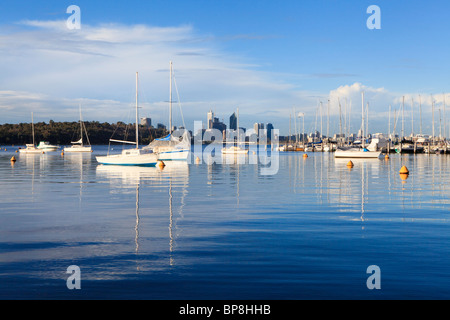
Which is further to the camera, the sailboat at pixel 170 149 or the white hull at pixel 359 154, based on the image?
the white hull at pixel 359 154

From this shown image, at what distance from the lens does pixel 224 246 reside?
15.4m

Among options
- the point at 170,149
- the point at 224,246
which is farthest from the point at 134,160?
the point at 224,246

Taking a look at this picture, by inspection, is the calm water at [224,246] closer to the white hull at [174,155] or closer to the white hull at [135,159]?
the white hull at [135,159]

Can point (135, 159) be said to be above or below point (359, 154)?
above

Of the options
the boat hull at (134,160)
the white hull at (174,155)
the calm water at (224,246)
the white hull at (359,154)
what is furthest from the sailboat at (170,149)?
the calm water at (224,246)

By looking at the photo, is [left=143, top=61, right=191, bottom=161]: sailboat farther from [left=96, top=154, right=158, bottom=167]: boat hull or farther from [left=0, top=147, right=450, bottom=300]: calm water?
[left=0, top=147, right=450, bottom=300]: calm water

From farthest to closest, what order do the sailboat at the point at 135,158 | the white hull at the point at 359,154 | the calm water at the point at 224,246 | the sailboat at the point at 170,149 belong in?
1. the white hull at the point at 359,154
2. the sailboat at the point at 170,149
3. the sailboat at the point at 135,158
4. the calm water at the point at 224,246

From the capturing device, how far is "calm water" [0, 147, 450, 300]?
1084 centimetres

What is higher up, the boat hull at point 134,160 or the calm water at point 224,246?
the boat hull at point 134,160

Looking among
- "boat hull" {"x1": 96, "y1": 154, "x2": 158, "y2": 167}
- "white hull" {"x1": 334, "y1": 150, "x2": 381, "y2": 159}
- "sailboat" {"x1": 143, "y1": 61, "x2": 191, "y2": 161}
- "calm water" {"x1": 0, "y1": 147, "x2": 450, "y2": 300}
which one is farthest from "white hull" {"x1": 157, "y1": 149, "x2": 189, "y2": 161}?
"calm water" {"x1": 0, "y1": 147, "x2": 450, "y2": 300}

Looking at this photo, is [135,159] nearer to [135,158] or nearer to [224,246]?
[135,158]

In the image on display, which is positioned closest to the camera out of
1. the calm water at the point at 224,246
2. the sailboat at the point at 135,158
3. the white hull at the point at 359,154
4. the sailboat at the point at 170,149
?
the calm water at the point at 224,246

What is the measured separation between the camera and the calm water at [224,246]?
35.6 ft
